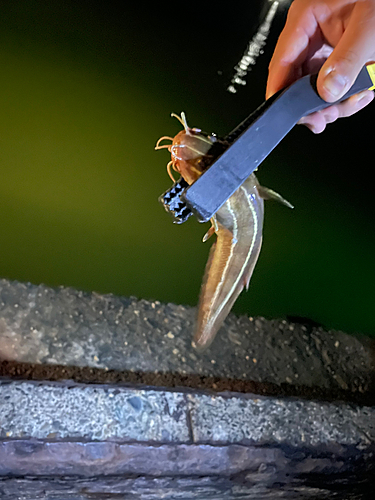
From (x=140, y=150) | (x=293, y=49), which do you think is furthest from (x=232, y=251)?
(x=140, y=150)

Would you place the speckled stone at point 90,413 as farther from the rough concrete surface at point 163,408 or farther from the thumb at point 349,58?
the thumb at point 349,58

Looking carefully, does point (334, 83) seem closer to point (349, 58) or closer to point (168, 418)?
point (349, 58)

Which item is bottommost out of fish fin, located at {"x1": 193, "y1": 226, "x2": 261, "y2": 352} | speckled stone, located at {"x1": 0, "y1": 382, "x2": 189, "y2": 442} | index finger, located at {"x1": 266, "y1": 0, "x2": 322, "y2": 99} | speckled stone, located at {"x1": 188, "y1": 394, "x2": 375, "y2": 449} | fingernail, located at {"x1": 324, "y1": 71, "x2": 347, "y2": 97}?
speckled stone, located at {"x1": 0, "y1": 382, "x2": 189, "y2": 442}

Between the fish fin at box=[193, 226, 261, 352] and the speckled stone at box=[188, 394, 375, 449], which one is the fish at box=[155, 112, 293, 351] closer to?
the fish fin at box=[193, 226, 261, 352]

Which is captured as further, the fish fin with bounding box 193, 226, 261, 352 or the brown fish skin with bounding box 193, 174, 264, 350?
the fish fin with bounding box 193, 226, 261, 352

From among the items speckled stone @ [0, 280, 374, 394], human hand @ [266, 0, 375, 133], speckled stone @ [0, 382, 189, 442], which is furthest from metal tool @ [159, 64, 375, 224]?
speckled stone @ [0, 280, 374, 394]
